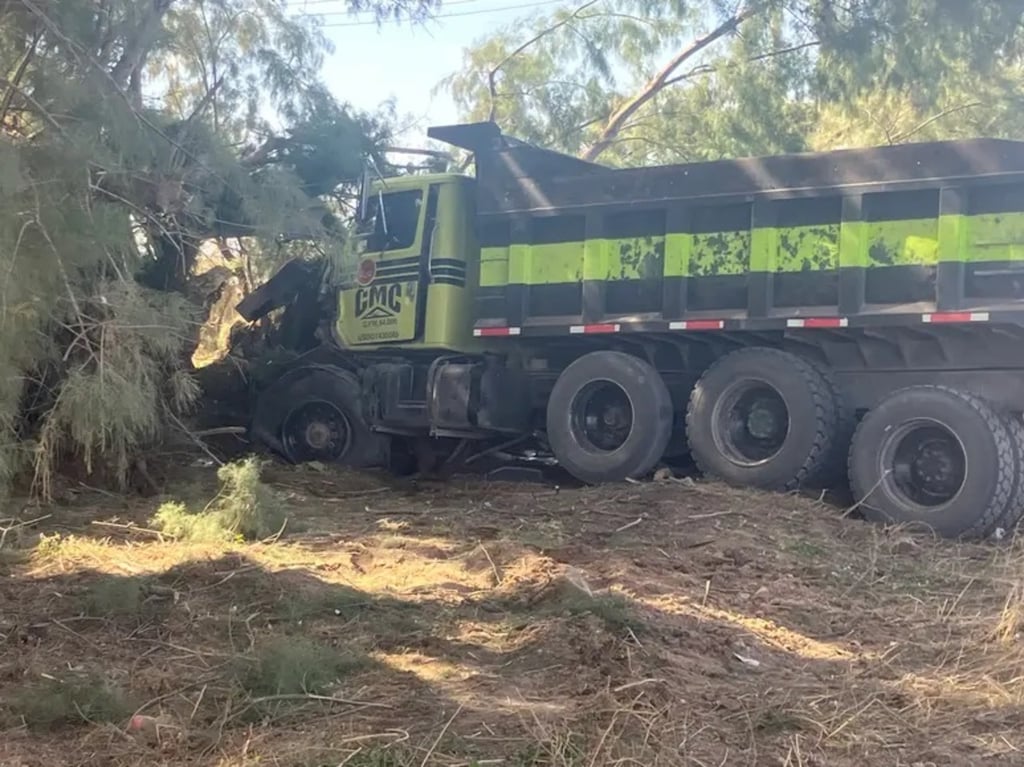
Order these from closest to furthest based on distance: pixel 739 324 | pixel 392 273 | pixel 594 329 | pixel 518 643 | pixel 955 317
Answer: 1. pixel 518 643
2. pixel 955 317
3. pixel 739 324
4. pixel 594 329
5. pixel 392 273

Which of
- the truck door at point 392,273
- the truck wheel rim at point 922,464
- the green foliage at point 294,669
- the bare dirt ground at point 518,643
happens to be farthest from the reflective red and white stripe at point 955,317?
the green foliage at point 294,669

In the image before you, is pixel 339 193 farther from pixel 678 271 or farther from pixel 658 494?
pixel 658 494

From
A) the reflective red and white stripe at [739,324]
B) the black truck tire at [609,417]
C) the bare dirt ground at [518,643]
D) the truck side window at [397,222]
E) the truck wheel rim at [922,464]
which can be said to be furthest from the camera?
the truck side window at [397,222]

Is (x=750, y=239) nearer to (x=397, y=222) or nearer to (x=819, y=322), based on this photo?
(x=819, y=322)

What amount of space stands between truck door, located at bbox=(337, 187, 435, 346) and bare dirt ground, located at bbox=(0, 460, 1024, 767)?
120 inches

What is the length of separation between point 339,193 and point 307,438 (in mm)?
2425

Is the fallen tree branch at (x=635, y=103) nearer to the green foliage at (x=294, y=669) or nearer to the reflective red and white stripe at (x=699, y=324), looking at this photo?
the reflective red and white stripe at (x=699, y=324)

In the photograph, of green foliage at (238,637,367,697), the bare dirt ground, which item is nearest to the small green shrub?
the bare dirt ground

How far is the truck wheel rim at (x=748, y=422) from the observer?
28.3 feet

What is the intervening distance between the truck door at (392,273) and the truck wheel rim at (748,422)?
2.93 metres

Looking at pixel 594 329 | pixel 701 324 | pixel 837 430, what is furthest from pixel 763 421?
pixel 594 329

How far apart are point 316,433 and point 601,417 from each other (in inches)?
115

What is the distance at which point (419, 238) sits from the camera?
10.3 meters

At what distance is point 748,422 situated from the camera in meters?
8.75
